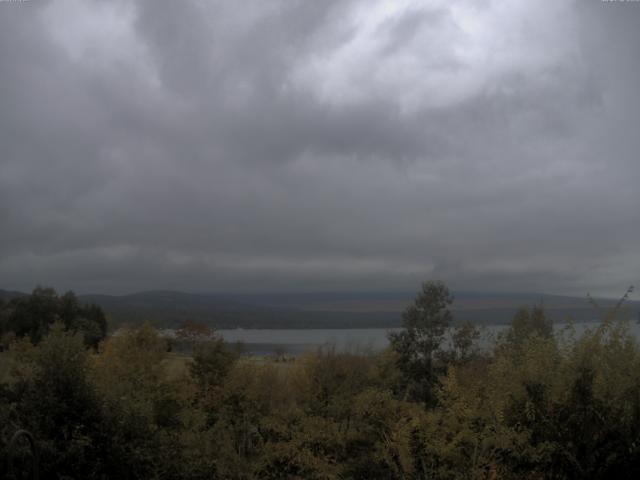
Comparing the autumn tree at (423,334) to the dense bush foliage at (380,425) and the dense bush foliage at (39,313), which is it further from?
the dense bush foliage at (39,313)

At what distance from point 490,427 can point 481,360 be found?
18432 mm

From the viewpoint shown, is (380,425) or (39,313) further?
(39,313)

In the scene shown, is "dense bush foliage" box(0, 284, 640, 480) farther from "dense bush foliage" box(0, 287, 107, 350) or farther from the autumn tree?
"dense bush foliage" box(0, 287, 107, 350)


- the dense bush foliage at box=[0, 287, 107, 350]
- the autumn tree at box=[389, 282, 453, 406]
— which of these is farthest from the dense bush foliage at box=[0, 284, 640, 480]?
the dense bush foliage at box=[0, 287, 107, 350]

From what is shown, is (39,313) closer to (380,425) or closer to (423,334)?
(423,334)

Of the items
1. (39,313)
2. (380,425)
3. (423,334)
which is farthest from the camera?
(39,313)

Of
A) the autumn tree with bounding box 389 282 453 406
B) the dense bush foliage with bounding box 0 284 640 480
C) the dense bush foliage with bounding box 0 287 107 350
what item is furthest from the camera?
the dense bush foliage with bounding box 0 287 107 350

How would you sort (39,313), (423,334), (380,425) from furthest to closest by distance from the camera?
1. (39,313)
2. (423,334)
3. (380,425)

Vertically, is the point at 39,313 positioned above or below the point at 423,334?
above

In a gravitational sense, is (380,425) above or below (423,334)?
below

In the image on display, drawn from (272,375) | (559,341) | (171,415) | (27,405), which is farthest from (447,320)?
(27,405)

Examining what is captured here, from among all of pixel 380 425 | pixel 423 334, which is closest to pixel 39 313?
pixel 423 334

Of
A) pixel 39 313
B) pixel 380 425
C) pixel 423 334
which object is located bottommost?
pixel 380 425

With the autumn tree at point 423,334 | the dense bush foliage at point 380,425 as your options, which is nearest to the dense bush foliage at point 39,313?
the autumn tree at point 423,334
